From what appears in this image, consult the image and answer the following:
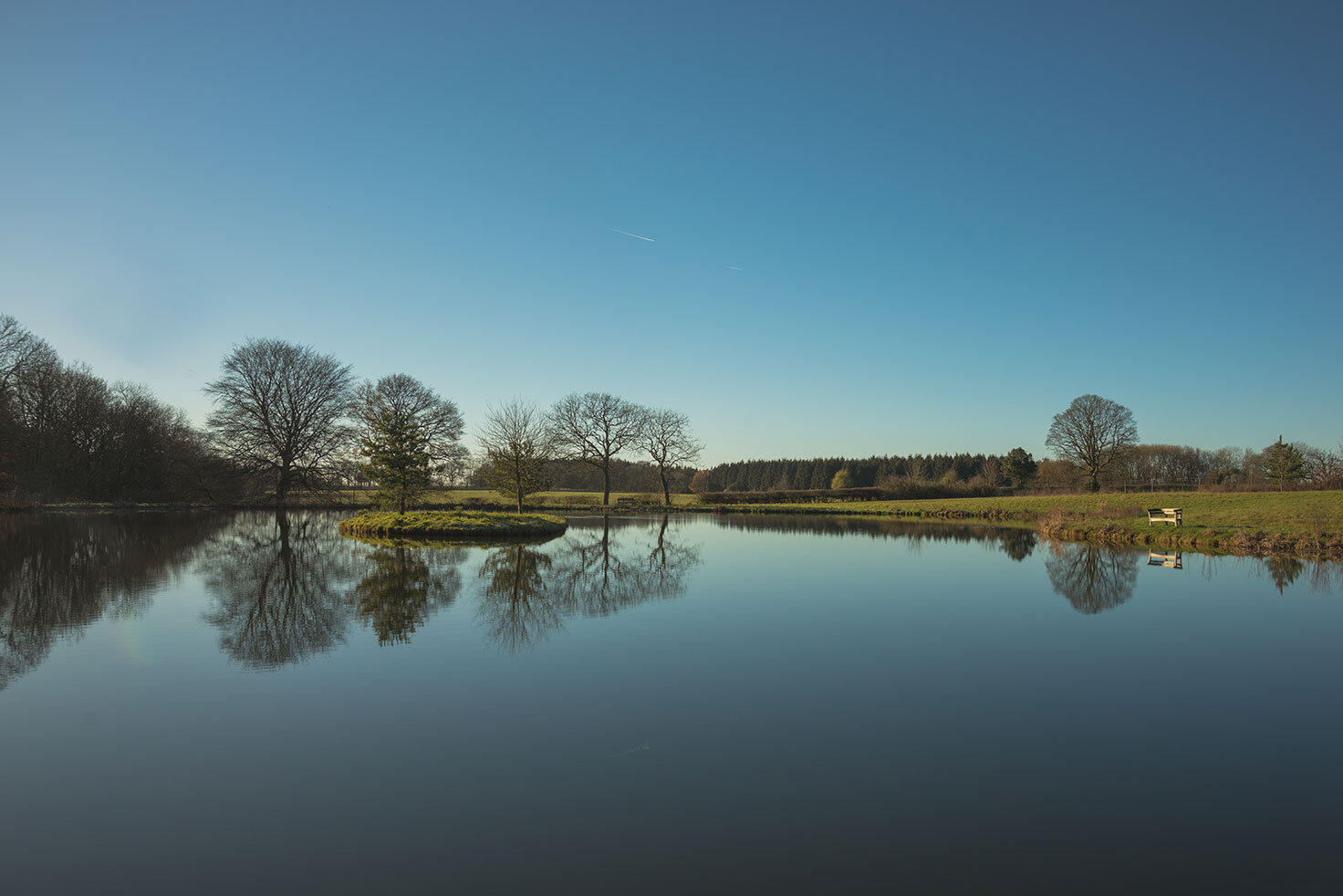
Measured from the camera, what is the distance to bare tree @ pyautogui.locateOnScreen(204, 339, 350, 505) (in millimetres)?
41688

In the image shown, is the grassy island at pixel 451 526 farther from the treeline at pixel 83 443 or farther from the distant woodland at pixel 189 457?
the treeline at pixel 83 443

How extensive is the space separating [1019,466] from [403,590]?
210 feet

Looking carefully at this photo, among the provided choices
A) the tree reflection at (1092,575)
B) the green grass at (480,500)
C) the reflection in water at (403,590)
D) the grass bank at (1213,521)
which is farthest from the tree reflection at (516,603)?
the green grass at (480,500)

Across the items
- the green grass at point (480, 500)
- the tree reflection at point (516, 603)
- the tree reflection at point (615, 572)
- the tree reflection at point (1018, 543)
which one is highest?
the green grass at point (480, 500)

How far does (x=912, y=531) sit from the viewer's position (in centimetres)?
3048

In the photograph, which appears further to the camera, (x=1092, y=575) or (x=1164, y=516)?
(x=1164, y=516)

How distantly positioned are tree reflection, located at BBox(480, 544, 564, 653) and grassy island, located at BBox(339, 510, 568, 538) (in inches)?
283

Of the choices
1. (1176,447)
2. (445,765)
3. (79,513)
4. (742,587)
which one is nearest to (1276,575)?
(742,587)

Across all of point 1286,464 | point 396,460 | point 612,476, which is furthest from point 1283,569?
point 612,476

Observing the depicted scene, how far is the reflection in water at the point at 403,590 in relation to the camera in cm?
1001

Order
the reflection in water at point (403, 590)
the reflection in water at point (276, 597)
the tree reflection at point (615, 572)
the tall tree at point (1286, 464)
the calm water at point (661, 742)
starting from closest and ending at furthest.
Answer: the calm water at point (661, 742) → the reflection in water at point (276, 597) → the reflection in water at point (403, 590) → the tree reflection at point (615, 572) → the tall tree at point (1286, 464)

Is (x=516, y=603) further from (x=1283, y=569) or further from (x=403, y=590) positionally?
(x=1283, y=569)

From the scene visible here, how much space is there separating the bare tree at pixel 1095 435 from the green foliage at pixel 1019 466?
11.7 m

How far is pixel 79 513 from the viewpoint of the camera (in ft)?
117
